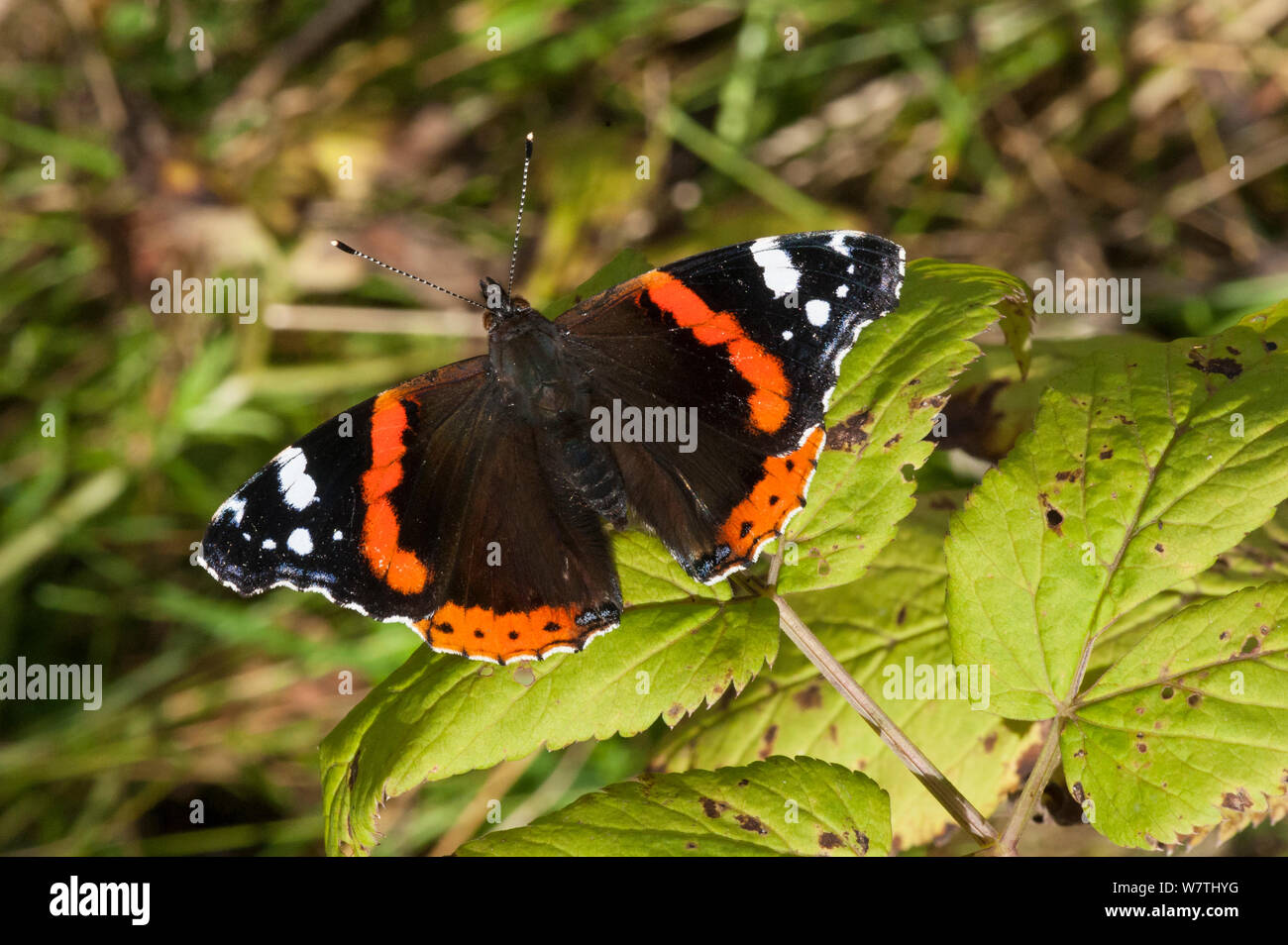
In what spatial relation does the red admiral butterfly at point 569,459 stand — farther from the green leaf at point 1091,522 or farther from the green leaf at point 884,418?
the green leaf at point 1091,522

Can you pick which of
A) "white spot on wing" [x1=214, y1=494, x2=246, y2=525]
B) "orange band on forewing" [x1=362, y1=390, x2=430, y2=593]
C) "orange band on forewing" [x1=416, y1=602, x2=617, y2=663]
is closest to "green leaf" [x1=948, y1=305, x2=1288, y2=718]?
"orange band on forewing" [x1=416, y1=602, x2=617, y2=663]

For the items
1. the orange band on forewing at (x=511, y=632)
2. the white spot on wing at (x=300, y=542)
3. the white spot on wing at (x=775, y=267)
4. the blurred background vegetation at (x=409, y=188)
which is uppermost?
the blurred background vegetation at (x=409, y=188)

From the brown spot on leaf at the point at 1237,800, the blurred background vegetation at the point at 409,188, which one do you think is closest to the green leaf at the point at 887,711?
the brown spot on leaf at the point at 1237,800

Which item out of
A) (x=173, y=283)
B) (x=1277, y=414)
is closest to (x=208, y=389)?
(x=173, y=283)

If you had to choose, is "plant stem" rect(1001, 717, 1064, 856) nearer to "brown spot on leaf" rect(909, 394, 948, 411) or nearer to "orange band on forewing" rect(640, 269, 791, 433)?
"brown spot on leaf" rect(909, 394, 948, 411)

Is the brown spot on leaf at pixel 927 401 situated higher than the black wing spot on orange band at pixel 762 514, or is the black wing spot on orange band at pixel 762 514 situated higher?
the brown spot on leaf at pixel 927 401

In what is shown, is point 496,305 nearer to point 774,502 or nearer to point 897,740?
point 774,502

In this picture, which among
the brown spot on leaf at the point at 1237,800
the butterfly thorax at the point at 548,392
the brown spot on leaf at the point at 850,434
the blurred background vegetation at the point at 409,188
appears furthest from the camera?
the blurred background vegetation at the point at 409,188
